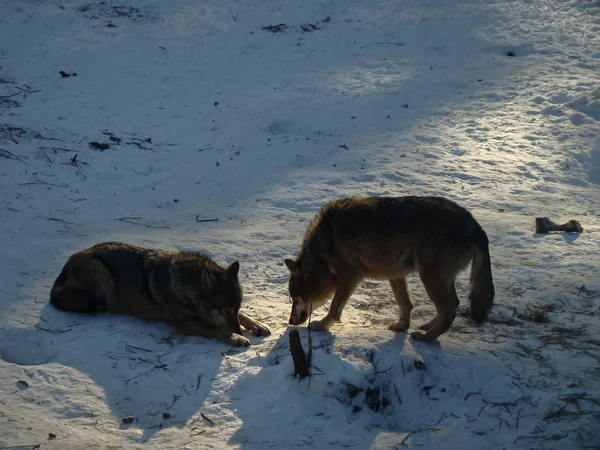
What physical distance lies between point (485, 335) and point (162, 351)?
3.53m

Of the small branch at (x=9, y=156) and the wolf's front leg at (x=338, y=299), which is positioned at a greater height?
the small branch at (x=9, y=156)

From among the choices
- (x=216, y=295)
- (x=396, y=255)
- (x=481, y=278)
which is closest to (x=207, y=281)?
(x=216, y=295)

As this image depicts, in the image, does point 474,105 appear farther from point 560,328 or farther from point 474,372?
point 474,372

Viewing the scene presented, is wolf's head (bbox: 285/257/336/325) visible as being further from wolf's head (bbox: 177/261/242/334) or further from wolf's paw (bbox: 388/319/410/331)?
wolf's paw (bbox: 388/319/410/331)

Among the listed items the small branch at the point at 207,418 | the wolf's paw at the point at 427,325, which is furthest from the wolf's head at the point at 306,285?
the small branch at the point at 207,418

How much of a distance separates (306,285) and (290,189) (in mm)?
3954

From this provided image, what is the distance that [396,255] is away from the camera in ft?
24.5

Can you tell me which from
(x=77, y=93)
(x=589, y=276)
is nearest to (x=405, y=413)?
(x=589, y=276)

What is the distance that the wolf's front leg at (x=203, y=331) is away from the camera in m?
7.69

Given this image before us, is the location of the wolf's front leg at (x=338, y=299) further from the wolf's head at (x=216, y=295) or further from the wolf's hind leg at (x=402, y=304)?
the wolf's head at (x=216, y=295)

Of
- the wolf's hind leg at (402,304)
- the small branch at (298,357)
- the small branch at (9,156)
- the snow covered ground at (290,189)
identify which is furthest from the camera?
the small branch at (9,156)

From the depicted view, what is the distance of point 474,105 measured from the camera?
48.3ft

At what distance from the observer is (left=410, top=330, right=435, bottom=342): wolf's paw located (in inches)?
290

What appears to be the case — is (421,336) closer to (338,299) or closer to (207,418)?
(338,299)
